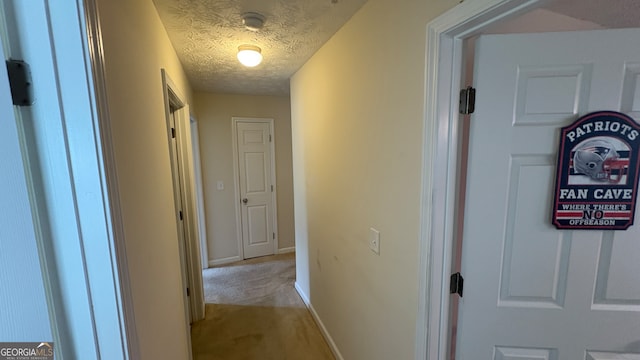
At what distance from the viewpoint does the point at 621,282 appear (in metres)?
Result: 0.92

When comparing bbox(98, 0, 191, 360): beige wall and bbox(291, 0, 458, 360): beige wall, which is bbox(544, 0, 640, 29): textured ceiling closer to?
bbox(291, 0, 458, 360): beige wall

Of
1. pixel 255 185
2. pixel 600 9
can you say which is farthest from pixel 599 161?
pixel 255 185

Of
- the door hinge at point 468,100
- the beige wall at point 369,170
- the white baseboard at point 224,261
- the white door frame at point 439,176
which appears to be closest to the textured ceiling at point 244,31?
the beige wall at point 369,170

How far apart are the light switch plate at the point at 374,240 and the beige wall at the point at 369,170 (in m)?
0.04

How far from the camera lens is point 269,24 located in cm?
157

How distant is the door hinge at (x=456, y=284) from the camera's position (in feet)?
3.43

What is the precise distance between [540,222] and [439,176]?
414 mm

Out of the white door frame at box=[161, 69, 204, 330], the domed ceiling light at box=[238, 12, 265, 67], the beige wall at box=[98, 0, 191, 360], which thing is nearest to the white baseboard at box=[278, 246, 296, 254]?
the white door frame at box=[161, 69, 204, 330]

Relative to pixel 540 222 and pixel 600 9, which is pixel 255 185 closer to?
pixel 540 222

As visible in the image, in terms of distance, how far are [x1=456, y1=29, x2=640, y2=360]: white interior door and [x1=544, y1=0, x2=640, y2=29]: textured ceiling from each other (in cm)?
26

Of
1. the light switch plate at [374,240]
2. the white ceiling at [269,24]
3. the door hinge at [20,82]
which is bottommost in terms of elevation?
the light switch plate at [374,240]

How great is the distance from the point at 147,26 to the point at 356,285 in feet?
6.16

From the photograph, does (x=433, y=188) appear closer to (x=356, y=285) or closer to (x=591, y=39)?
(x=591, y=39)

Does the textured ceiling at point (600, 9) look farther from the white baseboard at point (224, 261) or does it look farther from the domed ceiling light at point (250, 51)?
the white baseboard at point (224, 261)
